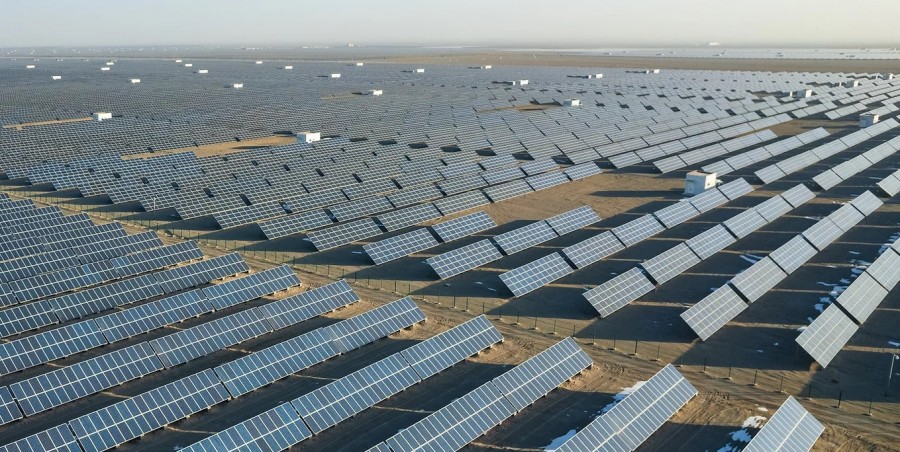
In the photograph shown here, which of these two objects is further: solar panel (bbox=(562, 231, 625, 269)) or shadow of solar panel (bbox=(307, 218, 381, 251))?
shadow of solar panel (bbox=(307, 218, 381, 251))

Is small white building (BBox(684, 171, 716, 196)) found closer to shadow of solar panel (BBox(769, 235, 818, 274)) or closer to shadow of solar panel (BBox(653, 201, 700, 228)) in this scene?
shadow of solar panel (BBox(653, 201, 700, 228))

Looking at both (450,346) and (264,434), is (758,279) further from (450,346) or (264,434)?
(264,434)

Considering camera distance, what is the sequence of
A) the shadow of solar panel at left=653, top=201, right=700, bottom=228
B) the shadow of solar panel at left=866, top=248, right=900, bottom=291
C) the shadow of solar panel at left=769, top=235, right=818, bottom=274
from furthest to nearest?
1. the shadow of solar panel at left=653, top=201, right=700, bottom=228
2. the shadow of solar panel at left=769, top=235, right=818, bottom=274
3. the shadow of solar panel at left=866, top=248, right=900, bottom=291

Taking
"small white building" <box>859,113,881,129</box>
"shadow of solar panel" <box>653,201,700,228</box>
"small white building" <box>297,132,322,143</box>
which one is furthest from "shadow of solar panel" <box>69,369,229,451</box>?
"small white building" <box>859,113,881,129</box>

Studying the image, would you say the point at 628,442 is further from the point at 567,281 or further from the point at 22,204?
the point at 22,204

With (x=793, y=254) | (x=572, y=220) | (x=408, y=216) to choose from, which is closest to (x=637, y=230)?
(x=572, y=220)
